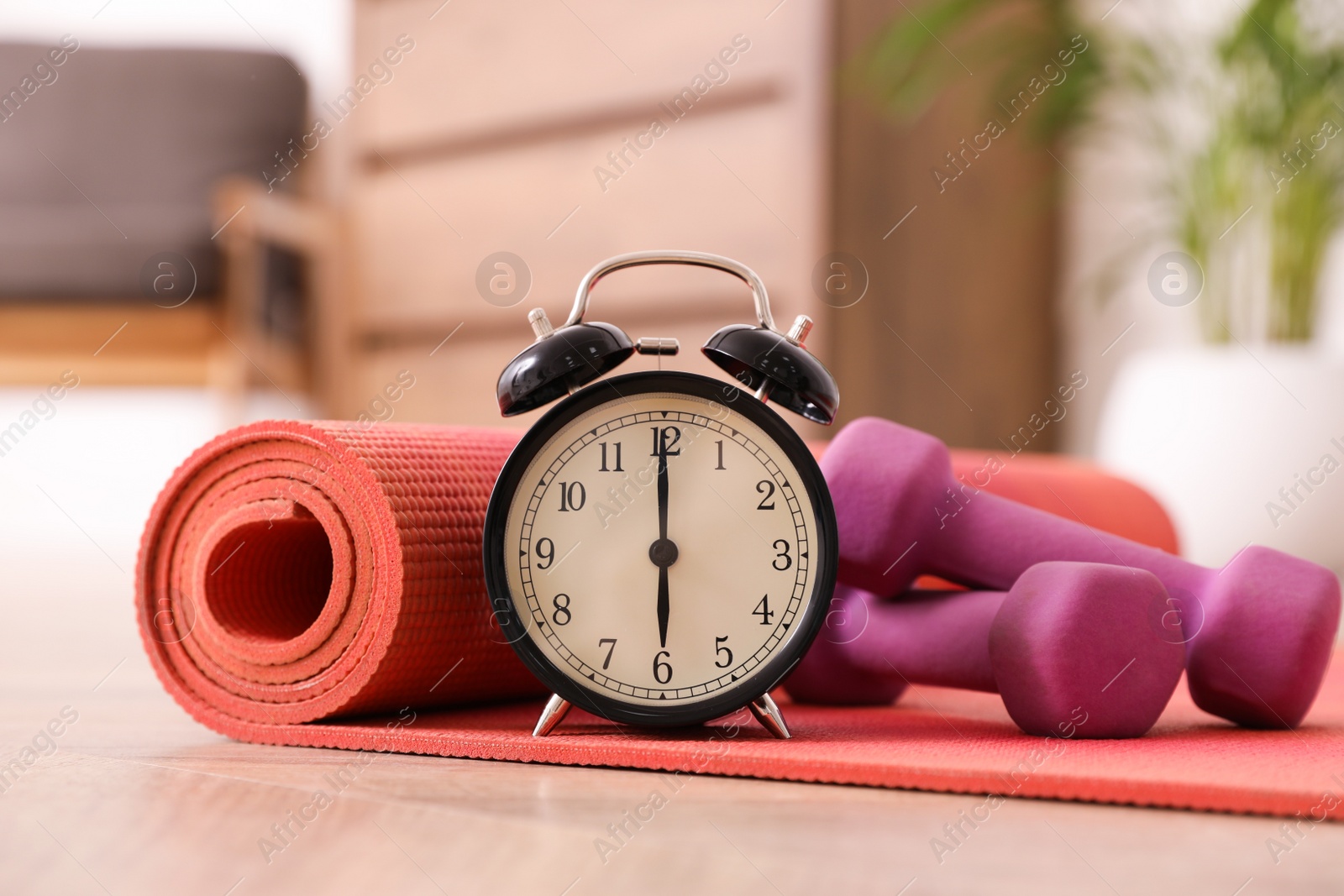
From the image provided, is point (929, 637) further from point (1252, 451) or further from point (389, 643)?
point (1252, 451)

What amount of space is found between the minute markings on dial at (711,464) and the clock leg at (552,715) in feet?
0.07

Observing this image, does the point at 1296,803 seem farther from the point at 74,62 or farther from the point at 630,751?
the point at 74,62

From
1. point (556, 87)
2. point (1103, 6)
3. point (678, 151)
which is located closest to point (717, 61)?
point (678, 151)

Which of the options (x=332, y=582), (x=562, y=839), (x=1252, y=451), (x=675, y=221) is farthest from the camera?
(x=675, y=221)

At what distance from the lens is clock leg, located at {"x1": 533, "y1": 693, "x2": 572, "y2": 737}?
824 millimetres

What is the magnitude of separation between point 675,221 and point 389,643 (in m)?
1.85

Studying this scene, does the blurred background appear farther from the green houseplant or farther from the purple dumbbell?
the purple dumbbell

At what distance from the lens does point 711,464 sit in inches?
33.3

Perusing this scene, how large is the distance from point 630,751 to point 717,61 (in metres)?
1.98

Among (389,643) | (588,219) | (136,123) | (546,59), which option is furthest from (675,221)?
(136,123)

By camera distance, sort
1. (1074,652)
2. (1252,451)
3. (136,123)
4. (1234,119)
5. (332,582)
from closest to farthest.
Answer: (1074,652) < (332,582) < (1252,451) < (1234,119) < (136,123)

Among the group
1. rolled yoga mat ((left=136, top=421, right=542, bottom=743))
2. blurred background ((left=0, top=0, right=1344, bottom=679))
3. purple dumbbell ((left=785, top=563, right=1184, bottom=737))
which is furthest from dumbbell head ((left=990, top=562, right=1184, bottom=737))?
blurred background ((left=0, top=0, right=1344, bottom=679))

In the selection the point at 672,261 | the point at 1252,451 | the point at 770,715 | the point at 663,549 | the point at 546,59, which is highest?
the point at 546,59

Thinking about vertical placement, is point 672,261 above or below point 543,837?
above
